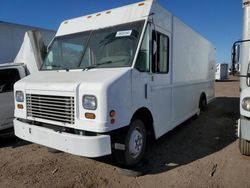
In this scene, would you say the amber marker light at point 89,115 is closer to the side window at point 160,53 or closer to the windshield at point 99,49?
the windshield at point 99,49

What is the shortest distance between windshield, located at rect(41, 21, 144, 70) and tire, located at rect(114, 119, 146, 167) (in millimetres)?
1125

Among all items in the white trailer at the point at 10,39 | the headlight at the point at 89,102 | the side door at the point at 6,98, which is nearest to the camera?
the headlight at the point at 89,102

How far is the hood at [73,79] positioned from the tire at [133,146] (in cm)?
97

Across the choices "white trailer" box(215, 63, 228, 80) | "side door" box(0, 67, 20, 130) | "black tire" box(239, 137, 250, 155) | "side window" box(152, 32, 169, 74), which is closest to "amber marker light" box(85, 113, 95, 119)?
"side window" box(152, 32, 169, 74)

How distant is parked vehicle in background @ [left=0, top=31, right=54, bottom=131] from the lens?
19.2 ft

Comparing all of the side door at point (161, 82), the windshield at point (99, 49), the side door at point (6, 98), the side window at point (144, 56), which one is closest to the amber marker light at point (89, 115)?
the windshield at point (99, 49)

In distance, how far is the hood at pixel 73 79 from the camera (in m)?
3.40

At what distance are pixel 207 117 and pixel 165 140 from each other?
342cm

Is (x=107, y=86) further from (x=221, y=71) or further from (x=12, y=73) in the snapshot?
(x=221, y=71)

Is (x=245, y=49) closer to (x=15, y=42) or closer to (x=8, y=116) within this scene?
(x=8, y=116)

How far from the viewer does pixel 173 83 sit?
5.52m

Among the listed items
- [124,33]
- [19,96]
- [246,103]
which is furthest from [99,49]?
[246,103]

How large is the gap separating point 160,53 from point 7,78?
4.27 meters

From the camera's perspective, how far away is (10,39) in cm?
976
